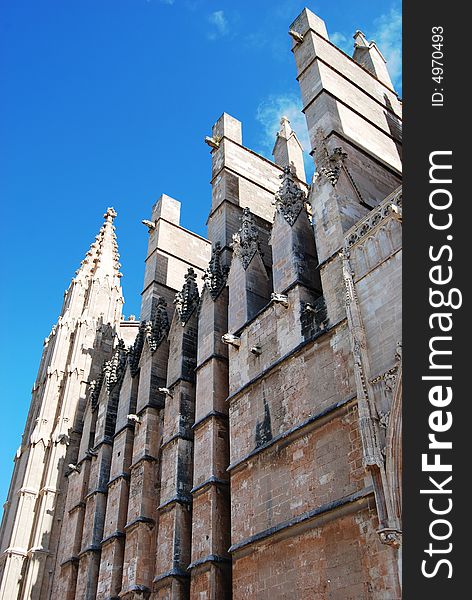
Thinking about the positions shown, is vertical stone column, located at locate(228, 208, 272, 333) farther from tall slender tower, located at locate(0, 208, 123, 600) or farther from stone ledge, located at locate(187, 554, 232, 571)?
tall slender tower, located at locate(0, 208, 123, 600)

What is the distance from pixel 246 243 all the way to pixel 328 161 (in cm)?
267

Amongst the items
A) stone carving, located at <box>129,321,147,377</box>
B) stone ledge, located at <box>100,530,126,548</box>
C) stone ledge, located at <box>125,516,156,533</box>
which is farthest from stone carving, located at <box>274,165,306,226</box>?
stone ledge, located at <box>100,530,126,548</box>

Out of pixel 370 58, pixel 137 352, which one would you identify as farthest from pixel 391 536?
pixel 370 58

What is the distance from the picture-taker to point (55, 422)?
20797 millimetres

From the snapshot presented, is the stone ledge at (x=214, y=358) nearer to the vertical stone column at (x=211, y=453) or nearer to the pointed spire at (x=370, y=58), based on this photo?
the vertical stone column at (x=211, y=453)

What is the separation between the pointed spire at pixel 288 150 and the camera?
20.5 meters

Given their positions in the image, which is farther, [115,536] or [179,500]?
[115,536]

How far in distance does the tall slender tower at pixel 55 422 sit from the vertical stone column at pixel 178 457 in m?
5.72

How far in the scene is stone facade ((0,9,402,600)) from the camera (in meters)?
8.72

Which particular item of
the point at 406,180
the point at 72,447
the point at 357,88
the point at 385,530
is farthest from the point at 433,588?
the point at 72,447

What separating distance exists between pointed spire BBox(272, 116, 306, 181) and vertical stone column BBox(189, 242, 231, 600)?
21.9 feet

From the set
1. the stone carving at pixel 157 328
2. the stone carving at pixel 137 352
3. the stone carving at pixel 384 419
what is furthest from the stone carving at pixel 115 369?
the stone carving at pixel 384 419

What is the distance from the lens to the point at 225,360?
44.2 feet

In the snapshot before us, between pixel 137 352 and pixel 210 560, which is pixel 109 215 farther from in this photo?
pixel 210 560
